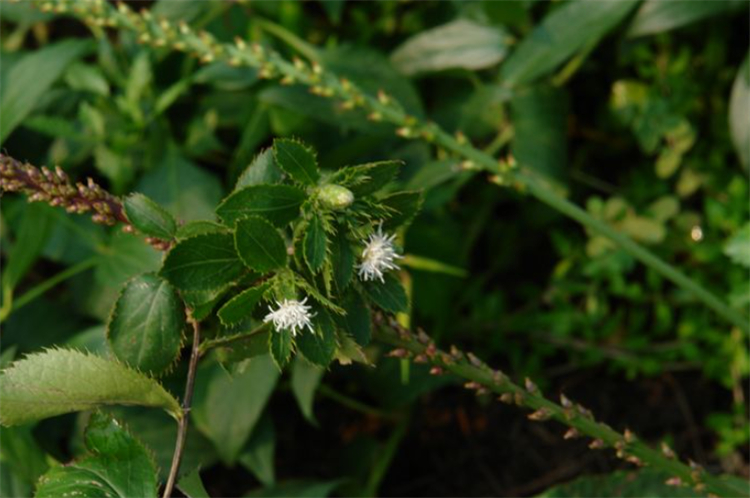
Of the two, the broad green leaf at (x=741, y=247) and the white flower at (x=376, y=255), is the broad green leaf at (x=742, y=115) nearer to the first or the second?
the broad green leaf at (x=741, y=247)

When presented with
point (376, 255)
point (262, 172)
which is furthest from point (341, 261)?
point (262, 172)

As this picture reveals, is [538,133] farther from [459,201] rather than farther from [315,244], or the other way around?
[315,244]

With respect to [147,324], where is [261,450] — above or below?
below

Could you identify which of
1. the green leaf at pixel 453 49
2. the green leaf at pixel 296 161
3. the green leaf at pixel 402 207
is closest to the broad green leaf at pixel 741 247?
the green leaf at pixel 453 49

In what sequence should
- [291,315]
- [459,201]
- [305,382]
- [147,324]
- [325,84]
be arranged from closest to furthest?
[291,315] < [147,324] < [325,84] < [305,382] < [459,201]

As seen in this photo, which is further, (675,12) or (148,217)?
(675,12)

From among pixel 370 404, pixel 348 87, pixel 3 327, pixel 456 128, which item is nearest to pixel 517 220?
pixel 456 128

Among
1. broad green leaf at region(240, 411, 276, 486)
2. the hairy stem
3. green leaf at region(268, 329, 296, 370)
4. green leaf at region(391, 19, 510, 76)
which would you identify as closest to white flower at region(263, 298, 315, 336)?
green leaf at region(268, 329, 296, 370)
